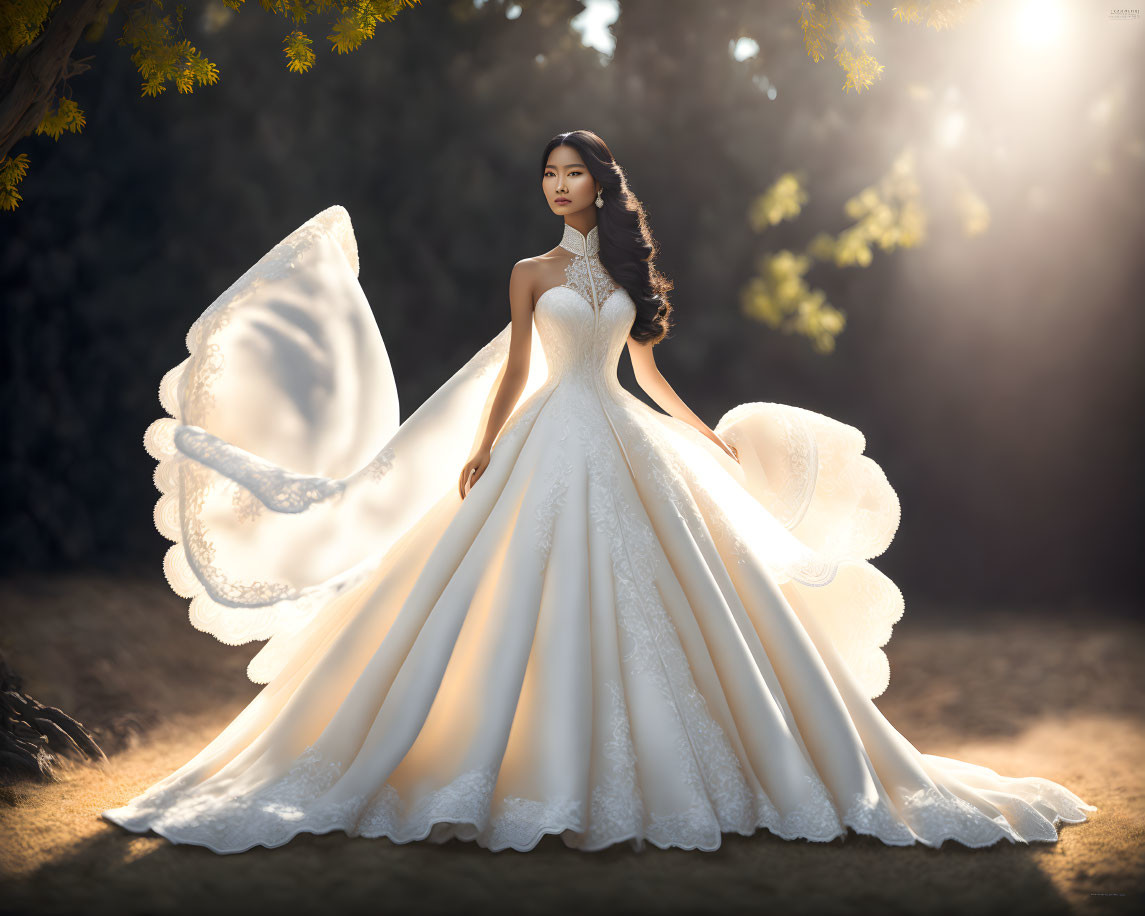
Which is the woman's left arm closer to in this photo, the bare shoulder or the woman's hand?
the bare shoulder

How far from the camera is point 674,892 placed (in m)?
3.13

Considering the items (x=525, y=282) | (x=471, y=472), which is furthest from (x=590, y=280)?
(x=471, y=472)

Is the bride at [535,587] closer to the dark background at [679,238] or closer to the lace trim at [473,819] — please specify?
the lace trim at [473,819]

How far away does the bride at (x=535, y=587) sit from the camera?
3439mm

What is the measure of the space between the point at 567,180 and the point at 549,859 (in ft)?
8.71

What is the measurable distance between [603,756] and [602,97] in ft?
24.3

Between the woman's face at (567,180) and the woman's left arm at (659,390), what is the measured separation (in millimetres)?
667

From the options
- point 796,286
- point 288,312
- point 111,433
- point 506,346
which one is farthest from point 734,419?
point 111,433

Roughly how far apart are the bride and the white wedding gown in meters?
0.01

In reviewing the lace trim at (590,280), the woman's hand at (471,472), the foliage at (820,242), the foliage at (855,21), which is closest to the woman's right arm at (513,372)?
the woman's hand at (471,472)

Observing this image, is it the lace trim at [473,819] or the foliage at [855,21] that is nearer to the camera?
the lace trim at [473,819]

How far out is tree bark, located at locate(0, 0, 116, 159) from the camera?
14.6 feet

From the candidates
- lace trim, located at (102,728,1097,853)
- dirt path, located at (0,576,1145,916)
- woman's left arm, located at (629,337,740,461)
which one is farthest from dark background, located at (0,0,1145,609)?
lace trim, located at (102,728,1097,853)

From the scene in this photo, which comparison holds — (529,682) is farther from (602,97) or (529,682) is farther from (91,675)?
(602,97)
